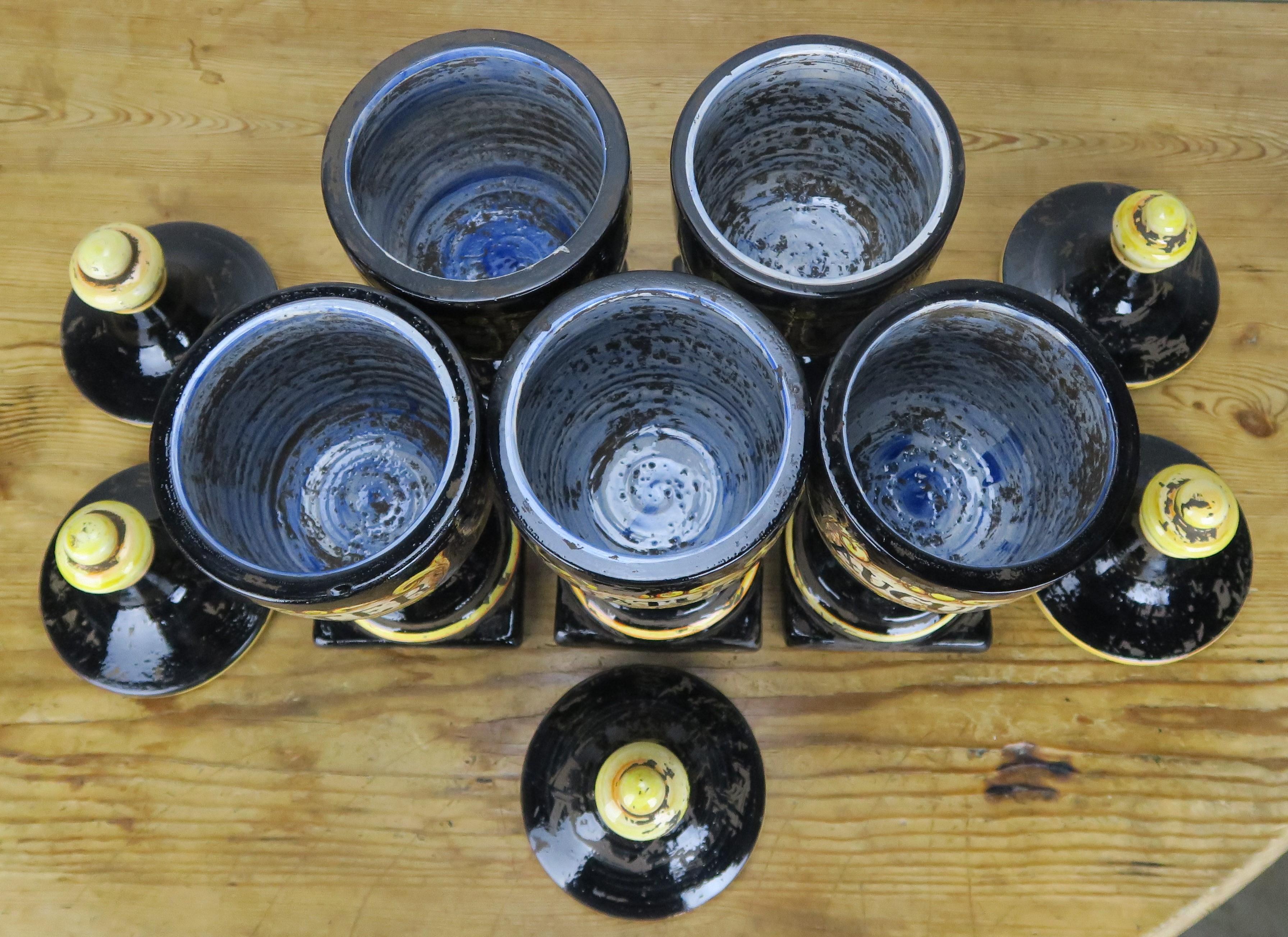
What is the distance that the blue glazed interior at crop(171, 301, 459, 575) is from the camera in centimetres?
40

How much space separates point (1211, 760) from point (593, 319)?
0.45m

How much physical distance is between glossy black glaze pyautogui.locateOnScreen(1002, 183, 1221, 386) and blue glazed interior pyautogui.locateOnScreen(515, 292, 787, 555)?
0.79 ft

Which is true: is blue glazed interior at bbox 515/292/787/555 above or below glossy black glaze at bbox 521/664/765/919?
above

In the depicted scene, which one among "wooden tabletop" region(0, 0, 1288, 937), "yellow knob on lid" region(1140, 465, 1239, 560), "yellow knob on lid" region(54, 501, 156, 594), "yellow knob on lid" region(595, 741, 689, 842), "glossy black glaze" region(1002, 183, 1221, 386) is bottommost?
"wooden tabletop" region(0, 0, 1288, 937)

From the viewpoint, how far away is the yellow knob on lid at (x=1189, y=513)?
44cm

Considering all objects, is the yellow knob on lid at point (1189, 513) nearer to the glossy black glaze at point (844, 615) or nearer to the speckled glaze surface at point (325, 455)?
the glossy black glaze at point (844, 615)

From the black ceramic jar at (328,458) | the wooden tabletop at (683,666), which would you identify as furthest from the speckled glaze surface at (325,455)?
the wooden tabletop at (683,666)

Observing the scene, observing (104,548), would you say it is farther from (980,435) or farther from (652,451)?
(980,435)

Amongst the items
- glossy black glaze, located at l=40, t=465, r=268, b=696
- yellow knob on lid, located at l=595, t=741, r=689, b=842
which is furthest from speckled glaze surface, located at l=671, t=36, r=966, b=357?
glossy black glaze, located at l=40, t=465, r=268, b=696

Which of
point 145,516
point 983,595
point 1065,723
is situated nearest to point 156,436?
point 145,516

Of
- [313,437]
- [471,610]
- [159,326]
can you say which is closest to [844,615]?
[471,610]

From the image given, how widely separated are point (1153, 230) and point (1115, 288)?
5 cm

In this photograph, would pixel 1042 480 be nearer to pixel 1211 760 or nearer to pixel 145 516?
pixel 1211 760

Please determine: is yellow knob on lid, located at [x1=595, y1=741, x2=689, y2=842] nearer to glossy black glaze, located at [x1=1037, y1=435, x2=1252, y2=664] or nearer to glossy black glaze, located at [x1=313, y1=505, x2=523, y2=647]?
glossy black glaze, located at [x1=313, y1=505, x2=523, y2=647]
